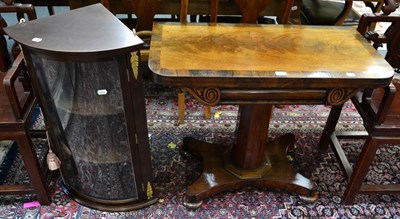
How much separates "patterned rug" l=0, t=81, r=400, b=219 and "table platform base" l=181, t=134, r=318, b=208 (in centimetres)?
6

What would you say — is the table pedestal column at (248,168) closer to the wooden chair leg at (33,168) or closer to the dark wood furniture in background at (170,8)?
the dark wood furniture in background at (170,8)

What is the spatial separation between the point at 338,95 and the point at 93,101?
0.88 meters

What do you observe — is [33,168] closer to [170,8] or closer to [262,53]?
[262,53]

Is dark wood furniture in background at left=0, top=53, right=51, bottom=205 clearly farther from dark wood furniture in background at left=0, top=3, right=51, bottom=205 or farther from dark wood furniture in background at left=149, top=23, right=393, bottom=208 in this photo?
dark wood furniture in background at left=149, top=23, right=393, bottom=208

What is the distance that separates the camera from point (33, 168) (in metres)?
1.49

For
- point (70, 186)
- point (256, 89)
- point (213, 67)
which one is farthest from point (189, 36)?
point (70, 186)

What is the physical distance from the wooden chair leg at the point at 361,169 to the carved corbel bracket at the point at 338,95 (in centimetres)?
31

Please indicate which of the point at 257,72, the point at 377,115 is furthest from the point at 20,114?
the point at 377,115

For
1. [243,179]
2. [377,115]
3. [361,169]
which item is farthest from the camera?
[243,179]

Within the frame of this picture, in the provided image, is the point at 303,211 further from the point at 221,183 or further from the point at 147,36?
the point at 147,36

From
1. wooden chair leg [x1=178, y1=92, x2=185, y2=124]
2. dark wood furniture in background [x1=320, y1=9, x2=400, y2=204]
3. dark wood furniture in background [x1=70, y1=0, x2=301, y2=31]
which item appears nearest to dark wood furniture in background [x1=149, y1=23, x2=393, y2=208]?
dark wood furniture in background [x1=320, y1=9, x2=400, y2=204]

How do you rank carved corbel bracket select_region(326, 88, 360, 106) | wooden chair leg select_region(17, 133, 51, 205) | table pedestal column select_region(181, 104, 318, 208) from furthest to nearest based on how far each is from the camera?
1. table pedestal column select_region(181, 104, 318, 208)
2. wooden chair leg select_region(17, 133, 51, 205)
3. carved corbel bracket select_region(326, 88, 360, 106)

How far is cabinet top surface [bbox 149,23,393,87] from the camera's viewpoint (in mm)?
1184

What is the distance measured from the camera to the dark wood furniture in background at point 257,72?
1.18 meters
